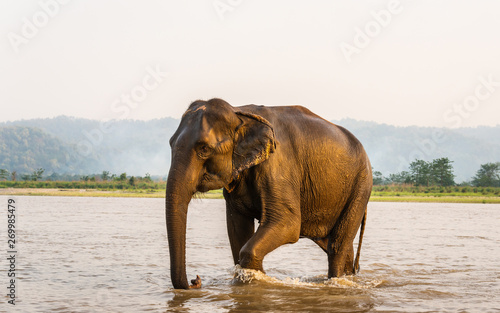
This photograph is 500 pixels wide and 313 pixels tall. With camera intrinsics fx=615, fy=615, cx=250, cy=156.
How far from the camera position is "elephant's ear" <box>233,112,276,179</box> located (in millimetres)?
7457

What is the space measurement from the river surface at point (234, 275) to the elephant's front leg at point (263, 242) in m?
0.21

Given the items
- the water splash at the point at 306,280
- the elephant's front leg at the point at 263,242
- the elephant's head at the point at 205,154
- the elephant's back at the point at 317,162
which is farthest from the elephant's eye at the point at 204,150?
the water splash at the point at 306,280

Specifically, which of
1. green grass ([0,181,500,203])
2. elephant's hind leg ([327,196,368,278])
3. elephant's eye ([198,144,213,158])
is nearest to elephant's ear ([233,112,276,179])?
elephant's eye ([198,144,213,158])

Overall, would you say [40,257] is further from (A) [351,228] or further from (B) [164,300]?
(A) [351,228]

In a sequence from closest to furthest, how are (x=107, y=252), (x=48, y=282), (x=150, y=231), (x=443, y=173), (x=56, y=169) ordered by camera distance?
(x=48, y=282) → (x=107, y=252) → (x=150, y=231) → (x=443, y=173) → (x=56, y=169)

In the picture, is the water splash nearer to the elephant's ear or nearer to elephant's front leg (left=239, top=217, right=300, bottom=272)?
elephant's front leg (left=239, top=217, right=300, bottom=272)

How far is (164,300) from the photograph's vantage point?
701cm

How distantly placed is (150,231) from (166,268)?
7110 millimetres

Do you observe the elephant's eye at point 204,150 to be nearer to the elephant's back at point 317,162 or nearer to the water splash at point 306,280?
the elephant's back at point 317,162

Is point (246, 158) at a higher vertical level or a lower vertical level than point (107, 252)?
higher

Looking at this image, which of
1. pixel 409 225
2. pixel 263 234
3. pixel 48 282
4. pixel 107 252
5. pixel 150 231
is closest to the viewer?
pixel 263 234

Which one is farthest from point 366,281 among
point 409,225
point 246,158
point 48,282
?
point 409,225

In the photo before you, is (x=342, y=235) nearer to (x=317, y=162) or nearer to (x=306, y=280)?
(x=306, y=280)

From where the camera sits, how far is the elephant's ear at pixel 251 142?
7457 mm
